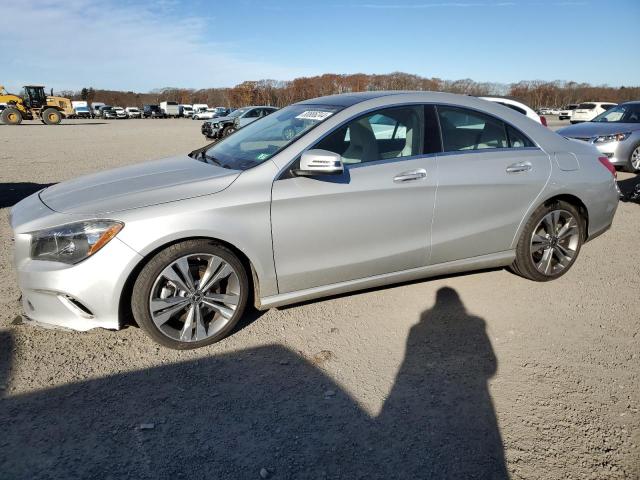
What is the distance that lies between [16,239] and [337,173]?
2079mm

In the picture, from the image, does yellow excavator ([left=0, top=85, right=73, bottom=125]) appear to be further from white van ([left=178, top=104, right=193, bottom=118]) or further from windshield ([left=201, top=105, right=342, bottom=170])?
windshield ([left=201, top=105, right=342, bottom=170])

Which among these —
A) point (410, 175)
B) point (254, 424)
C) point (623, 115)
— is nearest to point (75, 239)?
point (254, 424)

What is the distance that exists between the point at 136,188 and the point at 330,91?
112056 millimetres

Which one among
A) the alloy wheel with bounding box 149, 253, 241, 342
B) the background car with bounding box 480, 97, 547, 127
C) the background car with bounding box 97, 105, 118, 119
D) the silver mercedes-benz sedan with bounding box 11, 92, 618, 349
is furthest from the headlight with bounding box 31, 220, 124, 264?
the background car with bounding box 97, 105, 118, 119

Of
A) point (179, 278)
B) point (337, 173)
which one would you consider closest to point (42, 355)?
point (179, 278)

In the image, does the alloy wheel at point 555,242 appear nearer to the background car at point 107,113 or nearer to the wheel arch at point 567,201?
the wheel arch at point 567,201

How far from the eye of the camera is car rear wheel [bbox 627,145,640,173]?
988 cm

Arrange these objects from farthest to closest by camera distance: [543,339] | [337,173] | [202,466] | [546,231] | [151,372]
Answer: [546,231] → [543,339] → [337,173] → [151,372] → [202,466]

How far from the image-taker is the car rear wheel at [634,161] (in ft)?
32.4

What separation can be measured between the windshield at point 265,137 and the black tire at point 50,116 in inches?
1601

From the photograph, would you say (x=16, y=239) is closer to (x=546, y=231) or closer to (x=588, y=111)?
(x=546, y=231)

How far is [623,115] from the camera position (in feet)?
35.3

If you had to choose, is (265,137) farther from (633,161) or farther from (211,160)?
(633,161)

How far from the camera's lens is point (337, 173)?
10.1ft
